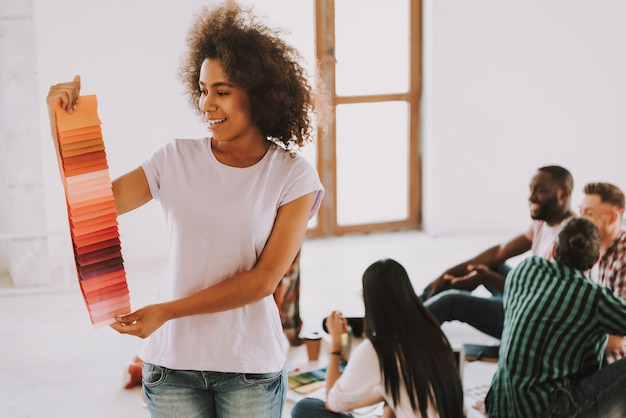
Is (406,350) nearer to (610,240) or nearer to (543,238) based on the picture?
(610,240)

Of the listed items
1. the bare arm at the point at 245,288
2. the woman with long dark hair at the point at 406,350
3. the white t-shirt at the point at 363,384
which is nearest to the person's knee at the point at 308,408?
the white t-shirt at the point at 363,384

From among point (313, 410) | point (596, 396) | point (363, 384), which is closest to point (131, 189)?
point (363, 384)

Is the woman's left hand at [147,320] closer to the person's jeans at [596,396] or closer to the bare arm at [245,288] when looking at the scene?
the bare arm at [245,288]

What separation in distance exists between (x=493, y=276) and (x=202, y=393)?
2.33 metres

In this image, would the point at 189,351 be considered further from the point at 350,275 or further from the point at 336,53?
the point at 336,53

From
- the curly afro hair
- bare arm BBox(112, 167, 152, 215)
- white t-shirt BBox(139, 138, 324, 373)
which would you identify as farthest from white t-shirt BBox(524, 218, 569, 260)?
bare arm BBox(112, 167, 152, 215)

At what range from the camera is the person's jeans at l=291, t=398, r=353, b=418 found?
2734 millimetres

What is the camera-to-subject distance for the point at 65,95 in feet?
5.09

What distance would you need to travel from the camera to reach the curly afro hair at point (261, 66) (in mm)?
1663

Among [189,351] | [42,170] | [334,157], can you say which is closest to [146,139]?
[42,170]

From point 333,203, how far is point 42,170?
210 cm

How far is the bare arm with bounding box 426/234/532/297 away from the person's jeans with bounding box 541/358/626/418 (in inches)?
43.3

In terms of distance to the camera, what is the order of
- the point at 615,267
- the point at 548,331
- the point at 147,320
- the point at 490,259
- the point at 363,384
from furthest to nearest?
the point at 490,259 < the point at 615,267 < the point at 548,331 < the point at 363,384 < the point at 147,320

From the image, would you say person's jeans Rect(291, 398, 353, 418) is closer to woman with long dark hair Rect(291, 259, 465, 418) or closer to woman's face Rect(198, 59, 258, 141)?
woman with long dark hair Rect(291, 259, 465, 418)
